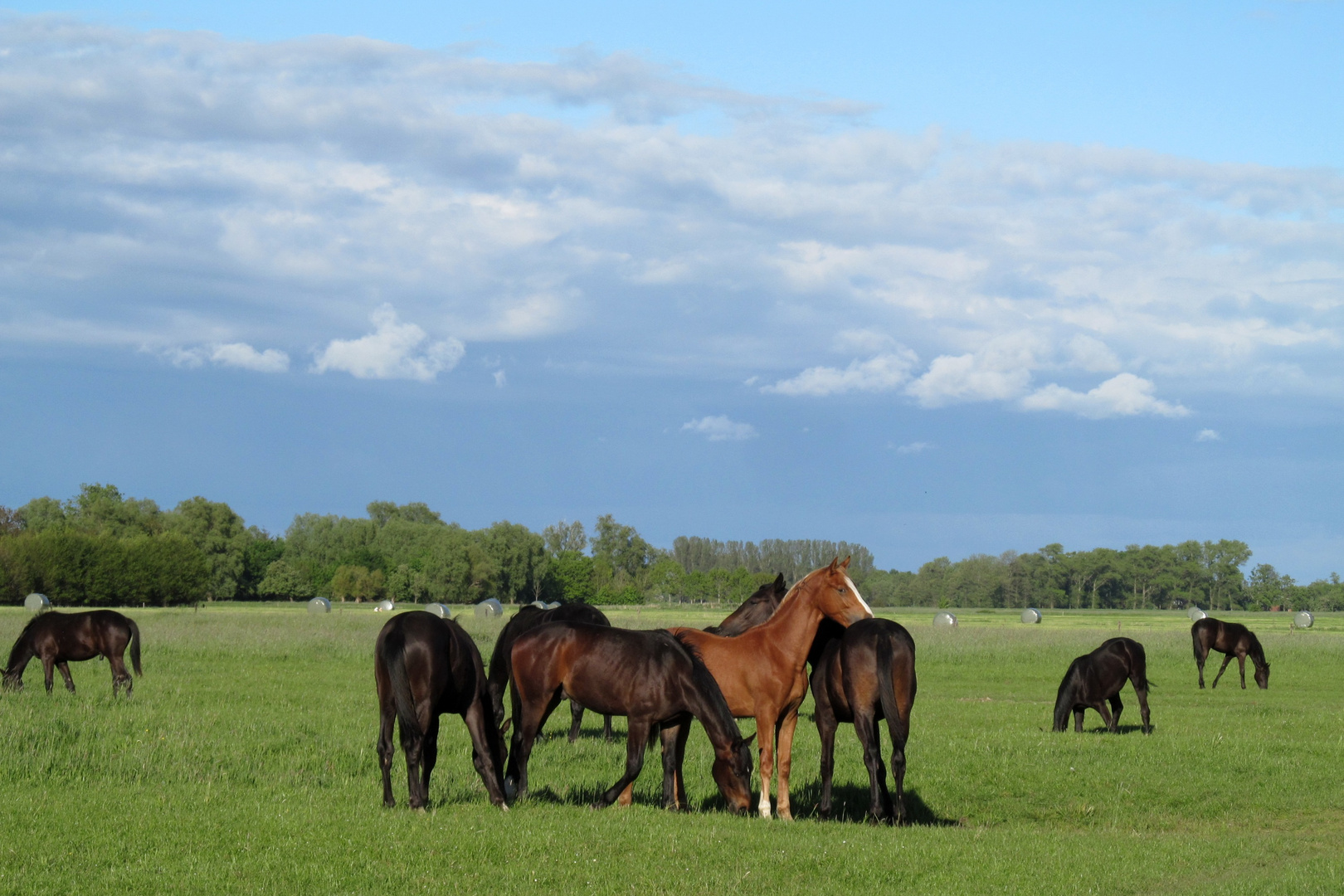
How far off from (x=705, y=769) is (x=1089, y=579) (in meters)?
162

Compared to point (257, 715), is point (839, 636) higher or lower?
higher

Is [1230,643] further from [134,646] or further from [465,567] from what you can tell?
[465,567]

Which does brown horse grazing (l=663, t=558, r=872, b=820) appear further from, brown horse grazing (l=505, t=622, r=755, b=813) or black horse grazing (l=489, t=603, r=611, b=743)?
black horse grazing (l=489, t=603, r=611, b=743)

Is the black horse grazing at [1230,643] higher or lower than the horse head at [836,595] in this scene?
lower

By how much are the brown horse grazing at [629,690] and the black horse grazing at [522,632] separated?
0.29 meters

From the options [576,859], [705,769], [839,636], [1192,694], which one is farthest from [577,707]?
[1192,694]

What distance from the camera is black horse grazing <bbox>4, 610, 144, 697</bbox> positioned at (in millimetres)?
18359

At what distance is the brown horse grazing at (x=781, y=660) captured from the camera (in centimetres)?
A: 1027

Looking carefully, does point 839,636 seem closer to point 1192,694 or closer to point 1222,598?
point 1192,694

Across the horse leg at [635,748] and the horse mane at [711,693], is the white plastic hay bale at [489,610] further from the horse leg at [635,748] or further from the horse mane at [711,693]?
the horse mane at [711,693]

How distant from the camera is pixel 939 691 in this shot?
25781 millimetres

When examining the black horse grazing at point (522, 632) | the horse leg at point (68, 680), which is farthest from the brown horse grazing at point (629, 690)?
the horse leg at point (68, 680)

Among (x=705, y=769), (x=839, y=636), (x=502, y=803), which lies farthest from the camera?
(x=705, y=769)

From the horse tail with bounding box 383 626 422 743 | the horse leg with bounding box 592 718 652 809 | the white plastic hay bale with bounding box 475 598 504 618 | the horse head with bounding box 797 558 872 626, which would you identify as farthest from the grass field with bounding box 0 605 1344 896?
the white plastic hay bale with bounding box 475 598 504 618
